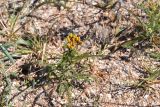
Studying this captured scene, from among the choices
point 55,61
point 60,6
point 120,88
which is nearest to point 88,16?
point 60,6

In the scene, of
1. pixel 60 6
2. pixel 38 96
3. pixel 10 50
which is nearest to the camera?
pixel 38 96

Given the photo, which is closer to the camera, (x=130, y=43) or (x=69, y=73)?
(x=69, y=73)

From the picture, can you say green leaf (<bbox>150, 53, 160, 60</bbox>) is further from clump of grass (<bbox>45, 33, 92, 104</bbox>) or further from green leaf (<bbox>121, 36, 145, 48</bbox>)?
clump of grass (<bbox>45, 33, 92, 104</bbox>)

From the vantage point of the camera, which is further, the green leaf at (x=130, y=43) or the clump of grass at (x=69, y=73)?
the green leaf at (x=130, y=43)

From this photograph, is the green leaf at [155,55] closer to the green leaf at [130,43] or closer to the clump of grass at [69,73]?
the green leaf at [130,43]

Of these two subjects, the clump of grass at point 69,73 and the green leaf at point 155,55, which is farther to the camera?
the green leaf at point 155,55

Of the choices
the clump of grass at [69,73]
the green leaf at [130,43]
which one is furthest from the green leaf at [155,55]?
the clump of grass at [69,73]

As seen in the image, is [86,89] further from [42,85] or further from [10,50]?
[10,50]

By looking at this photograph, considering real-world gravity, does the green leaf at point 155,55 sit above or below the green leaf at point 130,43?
below

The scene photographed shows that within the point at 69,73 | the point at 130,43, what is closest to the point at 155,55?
the point at 130,43

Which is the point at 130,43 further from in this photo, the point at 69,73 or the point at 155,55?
the point at 69,73

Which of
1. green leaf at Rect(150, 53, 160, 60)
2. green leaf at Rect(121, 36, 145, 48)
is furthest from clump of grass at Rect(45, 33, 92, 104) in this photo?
green leaf at Rect(150, 53, 160, 60)
